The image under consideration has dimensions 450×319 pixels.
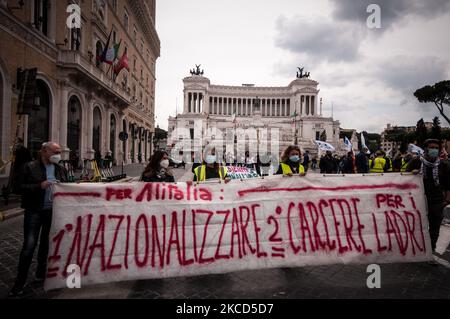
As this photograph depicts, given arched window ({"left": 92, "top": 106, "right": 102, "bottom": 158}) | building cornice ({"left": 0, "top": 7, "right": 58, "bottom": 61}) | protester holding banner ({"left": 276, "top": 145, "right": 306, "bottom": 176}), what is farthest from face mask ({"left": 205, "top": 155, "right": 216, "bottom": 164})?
arched window ({"left": 92, "top": 106, "right": 102, "bottom": 158})

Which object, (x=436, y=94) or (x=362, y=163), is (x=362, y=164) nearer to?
(x=362, y=163)

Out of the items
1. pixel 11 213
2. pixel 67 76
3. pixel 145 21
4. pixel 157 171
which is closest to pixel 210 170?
pixel 157 171

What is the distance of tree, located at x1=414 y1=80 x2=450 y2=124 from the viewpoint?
42344 millimetres

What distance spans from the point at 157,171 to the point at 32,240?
179cm

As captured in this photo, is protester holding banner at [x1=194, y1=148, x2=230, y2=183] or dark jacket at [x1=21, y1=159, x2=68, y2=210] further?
protester holding banner at [x1=194, y1=148, x2=230, y2=183]

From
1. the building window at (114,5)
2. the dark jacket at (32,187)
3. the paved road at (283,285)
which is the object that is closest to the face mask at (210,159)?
the paved road at (283,285)

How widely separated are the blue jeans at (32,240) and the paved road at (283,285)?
8.8 inches

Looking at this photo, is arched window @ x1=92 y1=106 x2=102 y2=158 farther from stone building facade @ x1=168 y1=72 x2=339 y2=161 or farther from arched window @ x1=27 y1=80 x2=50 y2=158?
stone building facade @ x1=168 y1=72 x2=339 y2=161

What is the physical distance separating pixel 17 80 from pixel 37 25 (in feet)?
15.0

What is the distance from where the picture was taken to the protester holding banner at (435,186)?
14.9ft

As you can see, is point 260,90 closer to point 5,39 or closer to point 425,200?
point 5,39

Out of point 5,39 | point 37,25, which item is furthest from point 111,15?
point 5,39

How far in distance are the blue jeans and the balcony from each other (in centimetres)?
1694
